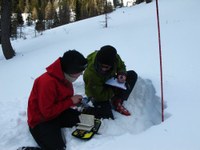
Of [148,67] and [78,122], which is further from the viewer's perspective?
[148,67]

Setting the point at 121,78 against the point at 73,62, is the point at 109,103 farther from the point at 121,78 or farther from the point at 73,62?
the point at 73,62

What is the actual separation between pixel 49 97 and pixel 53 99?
2.8 inches

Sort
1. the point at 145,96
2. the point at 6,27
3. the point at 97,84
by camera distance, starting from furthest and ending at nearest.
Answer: the point at 6,27, the point at 145,96, the point at 97,84

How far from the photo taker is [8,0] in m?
11.7

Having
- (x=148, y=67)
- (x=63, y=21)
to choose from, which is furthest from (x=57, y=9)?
(x=148, y=67)

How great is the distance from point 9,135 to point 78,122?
0.96m

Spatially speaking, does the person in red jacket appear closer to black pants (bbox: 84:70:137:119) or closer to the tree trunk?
black pants (bbox: 84:70:137:119)

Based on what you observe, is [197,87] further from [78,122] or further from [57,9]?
[57,9]

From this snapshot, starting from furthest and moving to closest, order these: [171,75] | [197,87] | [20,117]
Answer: [171,75] < [197,87] < [20,117]

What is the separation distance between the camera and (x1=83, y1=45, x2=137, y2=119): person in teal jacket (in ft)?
15.0

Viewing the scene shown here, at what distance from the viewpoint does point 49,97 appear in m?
3.90

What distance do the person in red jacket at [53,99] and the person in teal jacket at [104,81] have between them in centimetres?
61

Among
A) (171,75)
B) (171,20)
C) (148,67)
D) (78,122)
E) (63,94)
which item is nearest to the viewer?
(63,94)

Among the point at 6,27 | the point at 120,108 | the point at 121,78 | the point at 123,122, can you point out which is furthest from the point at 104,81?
the point at 6,27
